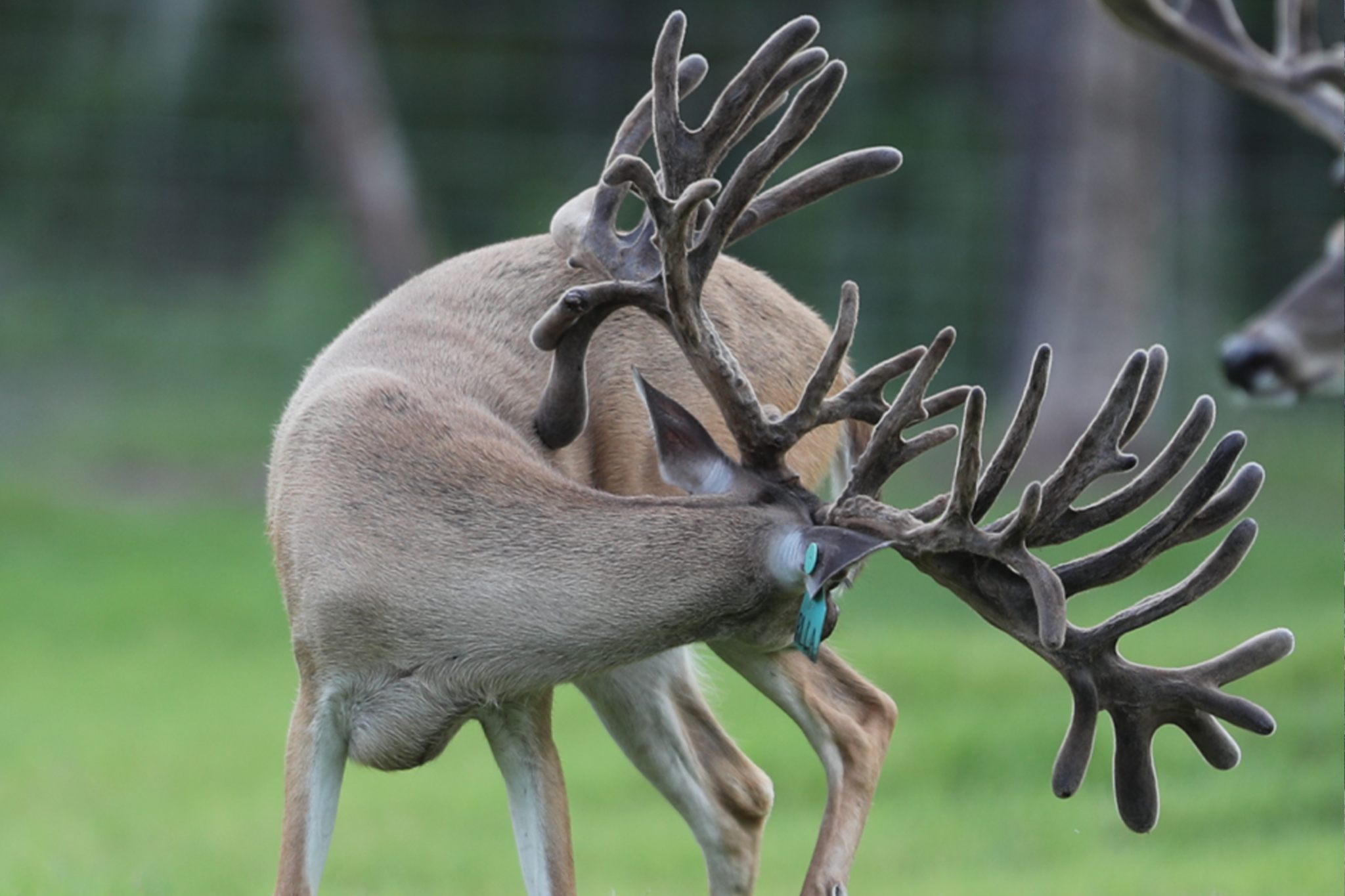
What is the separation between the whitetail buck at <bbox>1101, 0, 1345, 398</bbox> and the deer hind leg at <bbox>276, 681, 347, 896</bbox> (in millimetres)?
4516

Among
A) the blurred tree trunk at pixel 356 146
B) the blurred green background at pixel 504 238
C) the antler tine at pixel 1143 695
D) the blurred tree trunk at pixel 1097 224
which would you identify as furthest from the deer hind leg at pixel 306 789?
the blurred tree trunk at pixel 356 146

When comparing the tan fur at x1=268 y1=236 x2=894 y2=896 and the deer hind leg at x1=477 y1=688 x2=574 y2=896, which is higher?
the tan fur at x1=268 y1=236 x2=894 y2=896

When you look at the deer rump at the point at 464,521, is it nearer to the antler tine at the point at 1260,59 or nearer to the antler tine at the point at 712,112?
the antler tine at the point at 712,112

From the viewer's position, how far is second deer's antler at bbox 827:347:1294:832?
376cm

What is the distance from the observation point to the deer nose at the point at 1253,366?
7.55 m

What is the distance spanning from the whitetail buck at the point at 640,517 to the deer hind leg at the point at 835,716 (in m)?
0.29

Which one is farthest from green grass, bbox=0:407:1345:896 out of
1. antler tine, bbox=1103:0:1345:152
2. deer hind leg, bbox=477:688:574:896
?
antler tine, bbox=1103:0:1345:152

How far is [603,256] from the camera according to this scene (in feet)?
14.2

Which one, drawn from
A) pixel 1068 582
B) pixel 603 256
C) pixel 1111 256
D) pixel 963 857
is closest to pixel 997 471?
pixel 1068 582

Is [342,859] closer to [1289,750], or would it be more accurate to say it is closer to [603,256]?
[603,256]

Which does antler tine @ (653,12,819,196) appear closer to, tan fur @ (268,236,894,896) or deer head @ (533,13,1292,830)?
deer head @ (533,13,1292,830)

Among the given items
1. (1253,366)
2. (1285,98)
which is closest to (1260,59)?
(1285,98)

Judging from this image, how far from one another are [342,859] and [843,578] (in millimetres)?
3868

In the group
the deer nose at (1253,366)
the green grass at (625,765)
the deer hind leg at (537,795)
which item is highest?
the deer nose at (1253,366)
